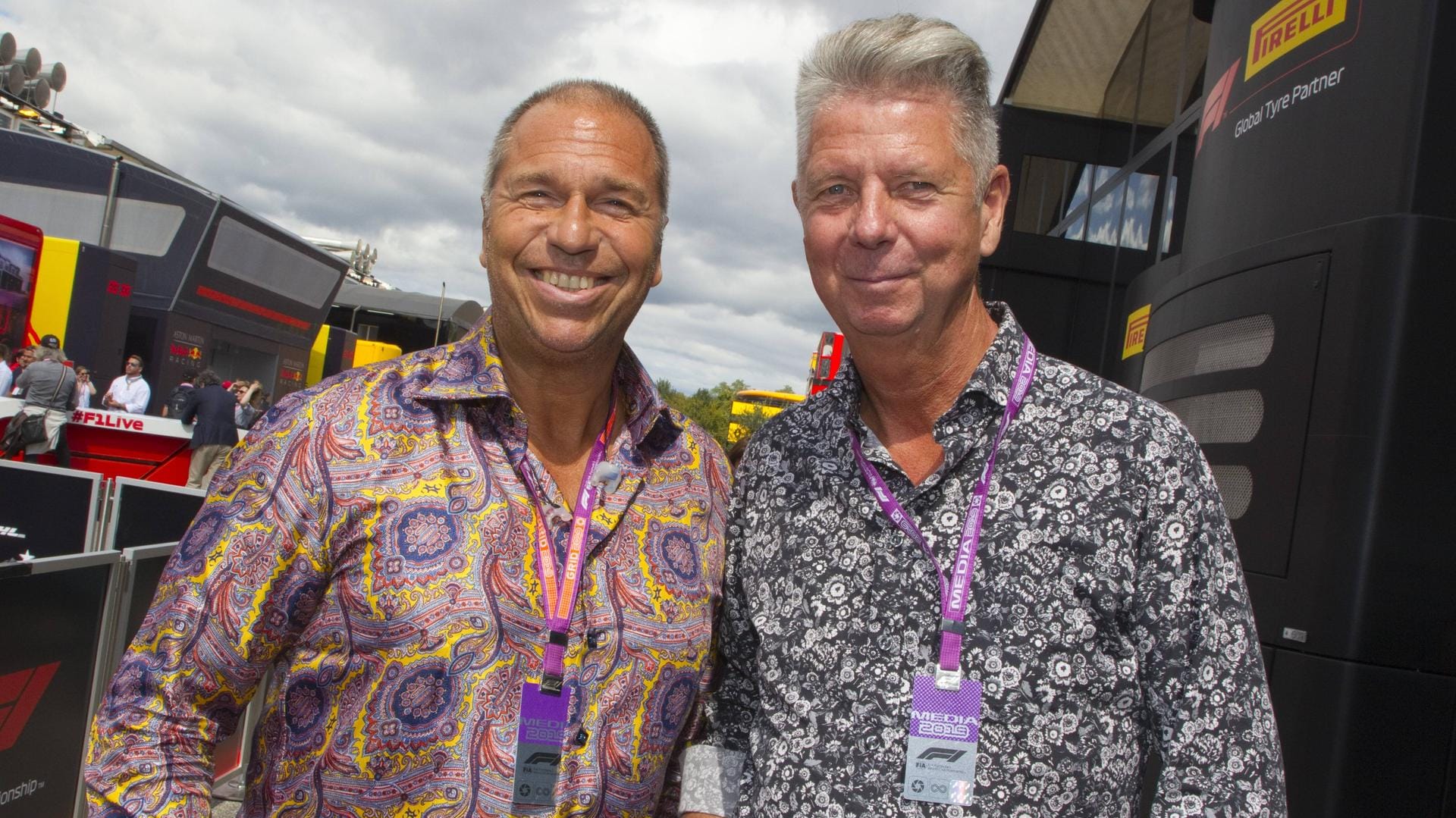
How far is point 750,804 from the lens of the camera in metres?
1.72

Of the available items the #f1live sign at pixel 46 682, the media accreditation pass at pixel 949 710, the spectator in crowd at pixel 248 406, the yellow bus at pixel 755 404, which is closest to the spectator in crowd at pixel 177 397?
the spectator in crowd at pixel 248 406

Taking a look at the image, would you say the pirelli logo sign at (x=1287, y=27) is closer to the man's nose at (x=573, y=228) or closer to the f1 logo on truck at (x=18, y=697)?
the man's nose at (x=573, y=228)

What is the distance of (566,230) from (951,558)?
895 millimetres

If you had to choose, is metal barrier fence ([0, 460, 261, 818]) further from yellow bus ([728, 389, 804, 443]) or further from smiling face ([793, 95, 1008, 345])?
yellow bus ([728, 389, 804, 443])

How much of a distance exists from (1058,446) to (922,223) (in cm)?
45

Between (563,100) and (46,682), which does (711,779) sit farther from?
(46,682)

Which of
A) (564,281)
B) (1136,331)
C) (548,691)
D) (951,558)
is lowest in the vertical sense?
(548,691)

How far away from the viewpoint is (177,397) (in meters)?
16.2

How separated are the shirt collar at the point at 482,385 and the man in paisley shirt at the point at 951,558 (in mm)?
271

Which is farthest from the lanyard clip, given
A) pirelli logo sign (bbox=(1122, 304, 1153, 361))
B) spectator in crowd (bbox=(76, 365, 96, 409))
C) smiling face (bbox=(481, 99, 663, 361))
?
spectator in crowd (bbox=(76, 365, 96, 409))

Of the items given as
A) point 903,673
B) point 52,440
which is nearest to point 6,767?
point 903,673

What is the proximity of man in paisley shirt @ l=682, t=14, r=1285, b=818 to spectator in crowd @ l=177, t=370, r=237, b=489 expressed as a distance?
10614mm

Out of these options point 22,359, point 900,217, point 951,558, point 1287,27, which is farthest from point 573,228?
point 22,359

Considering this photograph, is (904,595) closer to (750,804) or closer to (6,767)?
(750,804)
